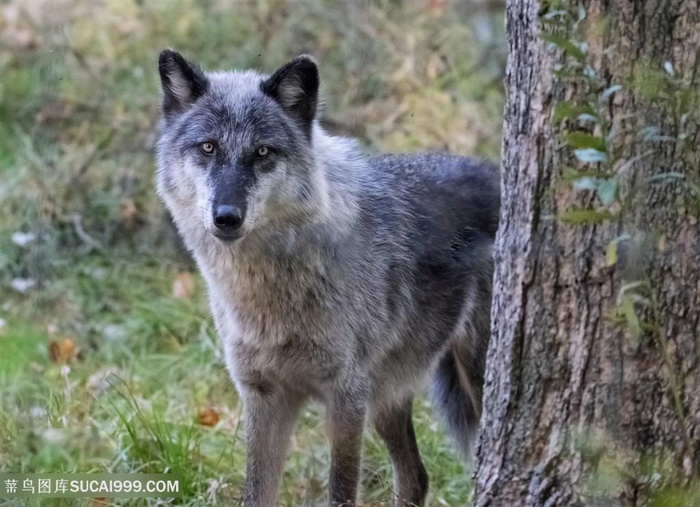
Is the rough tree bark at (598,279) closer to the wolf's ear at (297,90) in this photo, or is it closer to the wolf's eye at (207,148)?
the wolf's ear at (297,90)

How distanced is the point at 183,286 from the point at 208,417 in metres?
1.63

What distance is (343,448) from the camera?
425 cm

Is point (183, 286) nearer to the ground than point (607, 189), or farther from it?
nearer to the ground

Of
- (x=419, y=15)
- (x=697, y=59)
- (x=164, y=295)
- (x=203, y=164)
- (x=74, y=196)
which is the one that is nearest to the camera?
(x=697, y=59)

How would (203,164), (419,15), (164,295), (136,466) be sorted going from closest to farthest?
(203,164) → (136,466) → (164,295) → (419,15)

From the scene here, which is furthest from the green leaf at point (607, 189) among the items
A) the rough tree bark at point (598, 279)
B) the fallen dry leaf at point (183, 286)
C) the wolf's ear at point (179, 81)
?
the fallen dry leaf at point (183, 286)

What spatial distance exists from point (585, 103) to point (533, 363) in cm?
81

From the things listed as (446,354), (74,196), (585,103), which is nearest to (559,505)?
(585,103)

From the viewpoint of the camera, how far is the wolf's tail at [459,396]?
488 cm

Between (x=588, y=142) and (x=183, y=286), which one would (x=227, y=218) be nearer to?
(x=588, y=142)

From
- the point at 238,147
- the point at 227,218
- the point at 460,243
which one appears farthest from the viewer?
the point at 460,243

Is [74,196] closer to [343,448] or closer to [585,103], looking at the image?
[343,448]

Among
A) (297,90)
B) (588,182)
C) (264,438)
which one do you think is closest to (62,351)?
(264,438)

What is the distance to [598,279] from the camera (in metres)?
3.05
